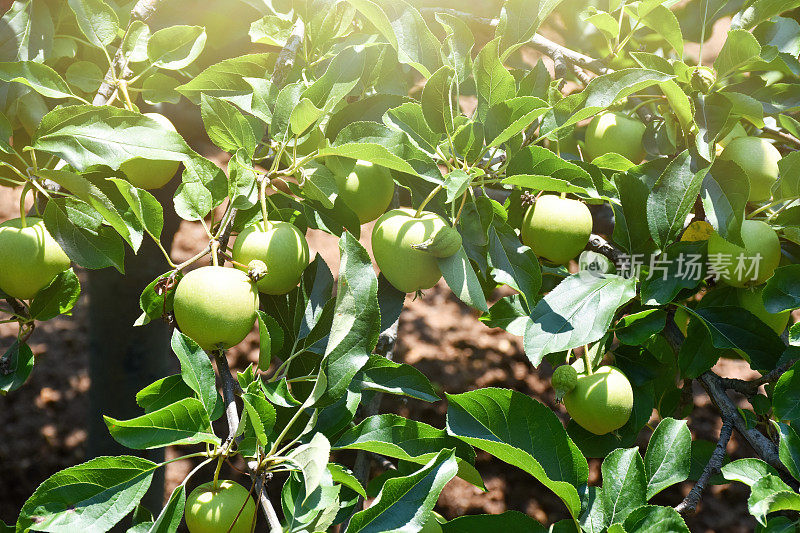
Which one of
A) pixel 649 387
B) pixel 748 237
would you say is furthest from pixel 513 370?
pixel 748 237

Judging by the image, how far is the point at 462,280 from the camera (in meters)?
0.82

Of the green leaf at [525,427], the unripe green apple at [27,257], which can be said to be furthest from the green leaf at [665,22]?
the unripe green apple at [27,257]

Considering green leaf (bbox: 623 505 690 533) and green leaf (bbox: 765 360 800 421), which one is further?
green leaf (bbox: 765 360 800 421)

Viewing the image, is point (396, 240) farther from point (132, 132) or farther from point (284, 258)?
point (132, 132)

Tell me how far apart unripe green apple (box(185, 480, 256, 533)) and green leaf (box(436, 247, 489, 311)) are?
0.36 m

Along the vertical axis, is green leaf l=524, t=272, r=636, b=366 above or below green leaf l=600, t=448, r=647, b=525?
above

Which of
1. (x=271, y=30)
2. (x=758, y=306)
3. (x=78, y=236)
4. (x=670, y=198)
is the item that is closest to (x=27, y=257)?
(x=78, y=236)

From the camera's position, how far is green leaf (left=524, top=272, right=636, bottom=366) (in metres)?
0.85

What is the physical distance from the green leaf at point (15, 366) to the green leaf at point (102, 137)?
1.07 ft

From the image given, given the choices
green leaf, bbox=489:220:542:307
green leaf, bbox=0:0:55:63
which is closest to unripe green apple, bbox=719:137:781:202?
green leaf, bbox=489:220:542:307

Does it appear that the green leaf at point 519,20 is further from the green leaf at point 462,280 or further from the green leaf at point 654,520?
the green leaf at point 654,520

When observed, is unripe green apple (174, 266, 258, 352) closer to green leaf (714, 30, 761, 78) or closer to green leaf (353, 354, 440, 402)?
green leaf (353, 354, 440, 402)

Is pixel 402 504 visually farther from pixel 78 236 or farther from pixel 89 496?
pixel 78 236

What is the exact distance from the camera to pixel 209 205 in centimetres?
86
